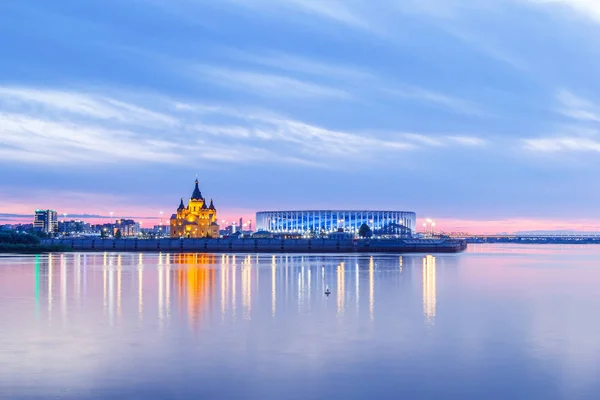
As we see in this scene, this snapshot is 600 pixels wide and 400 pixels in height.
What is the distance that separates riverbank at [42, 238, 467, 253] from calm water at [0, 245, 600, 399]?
103 m

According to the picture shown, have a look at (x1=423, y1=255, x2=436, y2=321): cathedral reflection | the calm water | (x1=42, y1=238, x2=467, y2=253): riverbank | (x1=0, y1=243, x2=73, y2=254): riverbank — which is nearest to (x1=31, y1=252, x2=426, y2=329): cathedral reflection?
(x1=423, y1=255, x2=436, y2=321): cathedral reflection

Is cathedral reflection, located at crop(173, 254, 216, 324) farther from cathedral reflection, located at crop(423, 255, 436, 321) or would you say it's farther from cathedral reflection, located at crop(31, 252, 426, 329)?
cathedral reflection, located at crop(423, 255, 436, 321)

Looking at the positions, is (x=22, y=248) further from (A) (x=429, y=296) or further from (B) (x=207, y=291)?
(A) (x=429, y=296)

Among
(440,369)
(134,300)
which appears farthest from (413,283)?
(440,369)

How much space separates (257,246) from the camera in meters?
160

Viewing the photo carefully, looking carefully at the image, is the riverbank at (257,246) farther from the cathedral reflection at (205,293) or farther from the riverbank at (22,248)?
the cathedral reflection at (205,293)

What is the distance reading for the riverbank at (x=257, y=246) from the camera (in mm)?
157000

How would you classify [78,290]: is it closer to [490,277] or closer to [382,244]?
[490,277]

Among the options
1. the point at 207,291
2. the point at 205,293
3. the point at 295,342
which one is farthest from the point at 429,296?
the point at 295,342

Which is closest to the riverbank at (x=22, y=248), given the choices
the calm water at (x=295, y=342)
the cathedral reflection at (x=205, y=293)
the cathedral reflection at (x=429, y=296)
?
the cathedral reflection at (x=205, y=293)

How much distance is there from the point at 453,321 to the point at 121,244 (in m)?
137

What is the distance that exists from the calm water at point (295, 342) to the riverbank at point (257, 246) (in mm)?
103245

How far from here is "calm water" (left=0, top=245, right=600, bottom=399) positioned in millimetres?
20922

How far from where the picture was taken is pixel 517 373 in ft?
75.3
